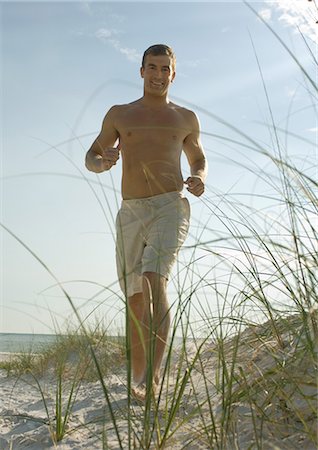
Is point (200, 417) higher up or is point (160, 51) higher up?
point (160, 51)

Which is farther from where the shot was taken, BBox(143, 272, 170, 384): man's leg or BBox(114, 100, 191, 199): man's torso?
BBox(114, 100, 191, 199): man's torso

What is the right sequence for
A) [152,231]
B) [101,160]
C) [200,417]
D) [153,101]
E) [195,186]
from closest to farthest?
[200,417], [195,186], [152,231], [101,160], [153,101]

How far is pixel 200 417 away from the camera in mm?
1989

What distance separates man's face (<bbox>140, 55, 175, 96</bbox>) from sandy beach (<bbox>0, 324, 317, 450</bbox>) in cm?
151

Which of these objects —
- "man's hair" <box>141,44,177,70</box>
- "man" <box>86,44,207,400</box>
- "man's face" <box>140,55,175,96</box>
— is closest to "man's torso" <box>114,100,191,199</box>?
"man" <box>86,44,207,400</box>

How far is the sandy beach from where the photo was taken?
1507mm

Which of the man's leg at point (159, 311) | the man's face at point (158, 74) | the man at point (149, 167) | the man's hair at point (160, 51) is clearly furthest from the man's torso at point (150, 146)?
the man's leg at point (159, 311)

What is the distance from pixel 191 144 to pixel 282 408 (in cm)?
186

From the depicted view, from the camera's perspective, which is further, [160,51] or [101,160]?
[160,51]

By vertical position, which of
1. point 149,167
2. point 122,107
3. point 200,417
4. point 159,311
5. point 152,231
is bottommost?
point 200,417

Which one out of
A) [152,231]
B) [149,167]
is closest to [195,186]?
[152,231]

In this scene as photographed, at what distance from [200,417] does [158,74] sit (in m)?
1.90

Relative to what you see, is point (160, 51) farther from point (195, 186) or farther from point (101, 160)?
point (195, 186)

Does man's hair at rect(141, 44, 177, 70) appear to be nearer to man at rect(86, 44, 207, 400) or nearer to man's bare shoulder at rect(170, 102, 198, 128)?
man at rect(86, 44, 207, 400)
